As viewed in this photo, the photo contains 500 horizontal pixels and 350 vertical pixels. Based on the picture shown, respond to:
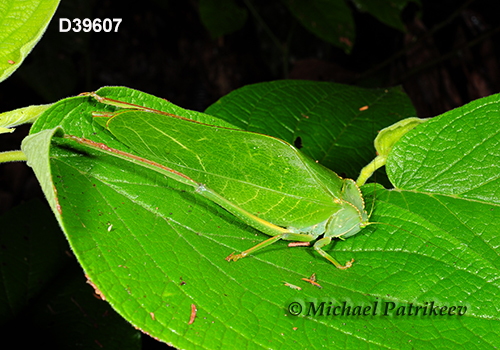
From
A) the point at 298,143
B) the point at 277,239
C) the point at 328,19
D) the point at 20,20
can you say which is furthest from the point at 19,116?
the point at 328,19

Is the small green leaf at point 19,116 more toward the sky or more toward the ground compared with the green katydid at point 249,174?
more toward the sky

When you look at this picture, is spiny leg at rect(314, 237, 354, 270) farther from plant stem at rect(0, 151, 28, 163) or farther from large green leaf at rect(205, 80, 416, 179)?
plant stem at rect(0, 151, 28, 163)

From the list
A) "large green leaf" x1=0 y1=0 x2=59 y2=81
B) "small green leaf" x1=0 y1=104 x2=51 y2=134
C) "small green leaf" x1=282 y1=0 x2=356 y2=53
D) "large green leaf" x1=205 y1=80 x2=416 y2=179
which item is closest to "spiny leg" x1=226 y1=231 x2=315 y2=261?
"large green leaf" x1=205 y1=80 x2=416 y2=179

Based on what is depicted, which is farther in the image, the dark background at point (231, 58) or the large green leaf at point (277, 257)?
the dark background at point (231, 58)

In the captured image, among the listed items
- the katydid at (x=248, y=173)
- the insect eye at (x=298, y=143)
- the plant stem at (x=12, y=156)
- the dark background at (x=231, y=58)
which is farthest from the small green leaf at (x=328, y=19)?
the plant stem at (x=12, y=156)

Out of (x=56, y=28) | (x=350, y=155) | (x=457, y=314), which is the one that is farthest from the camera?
(x=56, y=28)

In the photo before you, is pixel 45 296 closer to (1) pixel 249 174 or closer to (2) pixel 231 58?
(1) pixel 249 174

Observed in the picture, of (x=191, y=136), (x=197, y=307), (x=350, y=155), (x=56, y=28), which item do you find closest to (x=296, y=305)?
(x=197, y=307)

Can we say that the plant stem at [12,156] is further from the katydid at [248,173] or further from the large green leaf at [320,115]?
the large green leaf at [320,115]

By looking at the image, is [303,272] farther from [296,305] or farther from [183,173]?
[183,173]
